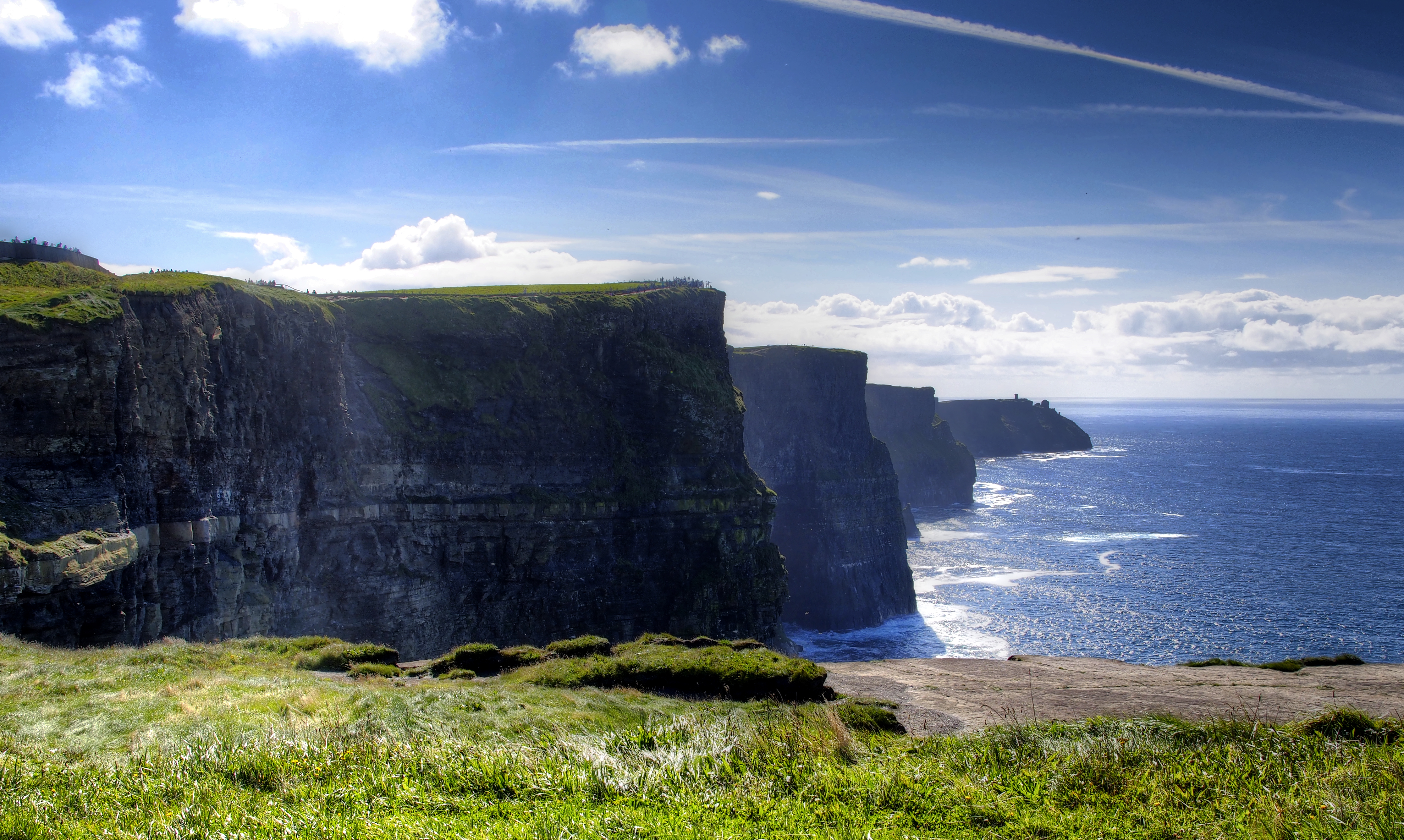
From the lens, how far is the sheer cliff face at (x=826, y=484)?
8088 cm

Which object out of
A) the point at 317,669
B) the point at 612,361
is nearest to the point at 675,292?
the point at 612,361

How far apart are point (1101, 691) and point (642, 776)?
14.8 metres

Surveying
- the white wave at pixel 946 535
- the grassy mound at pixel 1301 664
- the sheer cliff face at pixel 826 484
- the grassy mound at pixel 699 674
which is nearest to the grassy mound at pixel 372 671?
the grassy mound at pixel 699 674

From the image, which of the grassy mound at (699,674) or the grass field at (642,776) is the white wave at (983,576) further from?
the grass field at (642,776)

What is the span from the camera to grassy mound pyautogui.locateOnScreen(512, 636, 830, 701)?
21.2m

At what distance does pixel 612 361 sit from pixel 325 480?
70.3 ft

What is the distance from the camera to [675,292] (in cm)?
5991

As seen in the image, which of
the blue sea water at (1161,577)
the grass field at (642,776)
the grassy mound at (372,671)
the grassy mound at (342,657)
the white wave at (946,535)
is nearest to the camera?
the grass field at (642,776)

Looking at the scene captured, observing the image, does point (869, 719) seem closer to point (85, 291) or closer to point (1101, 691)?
point (1101, 691)

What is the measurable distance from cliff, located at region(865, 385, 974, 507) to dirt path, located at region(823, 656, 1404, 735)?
Answer: 117400 millimetres

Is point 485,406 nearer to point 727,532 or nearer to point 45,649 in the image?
point 727,532

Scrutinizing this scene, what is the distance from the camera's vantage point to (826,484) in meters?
86.3

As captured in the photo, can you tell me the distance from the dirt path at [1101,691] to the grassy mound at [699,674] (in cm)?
139

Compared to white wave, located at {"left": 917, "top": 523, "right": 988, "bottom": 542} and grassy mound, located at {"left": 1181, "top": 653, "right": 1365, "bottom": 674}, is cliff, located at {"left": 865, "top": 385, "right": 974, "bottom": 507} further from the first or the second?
grassy mound, located at {"left": 1181, "top": 653, "right": 1365, "bottom": 674}
